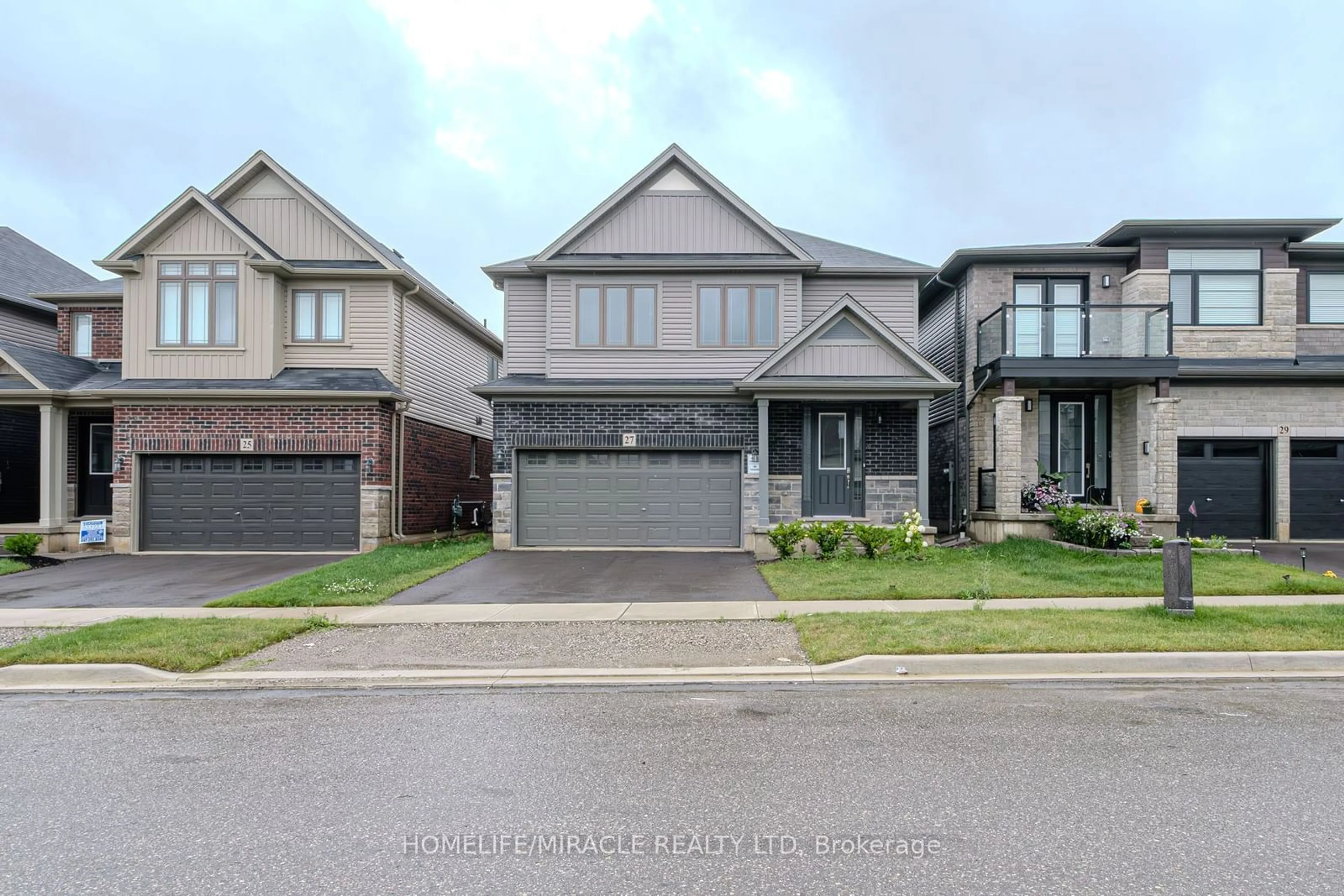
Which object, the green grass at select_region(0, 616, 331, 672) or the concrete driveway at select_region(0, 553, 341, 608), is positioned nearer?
the green grass at select_region(0, 616, 331, 672)

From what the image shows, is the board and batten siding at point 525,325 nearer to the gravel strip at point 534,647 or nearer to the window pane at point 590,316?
the window pane at point 590,316

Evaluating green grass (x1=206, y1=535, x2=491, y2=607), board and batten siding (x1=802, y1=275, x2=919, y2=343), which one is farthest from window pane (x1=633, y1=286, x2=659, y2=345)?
green grass (x1=206, y1=535, x2=491, y2=607)

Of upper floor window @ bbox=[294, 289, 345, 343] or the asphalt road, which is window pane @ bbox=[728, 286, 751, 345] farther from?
the asphalt road

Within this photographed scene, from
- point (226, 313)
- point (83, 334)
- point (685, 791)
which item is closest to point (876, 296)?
point (226, 313)

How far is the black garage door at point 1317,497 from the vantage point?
704 inches

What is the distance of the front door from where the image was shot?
58.1 ft

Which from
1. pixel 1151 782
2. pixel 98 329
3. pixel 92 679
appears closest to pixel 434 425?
pixel 98 329

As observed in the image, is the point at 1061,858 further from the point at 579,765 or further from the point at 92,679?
the point at 92,679

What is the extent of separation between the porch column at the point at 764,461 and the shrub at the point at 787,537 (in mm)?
1149

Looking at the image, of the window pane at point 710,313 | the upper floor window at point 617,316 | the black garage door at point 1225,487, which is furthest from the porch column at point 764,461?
the black garage door at point 1225,487

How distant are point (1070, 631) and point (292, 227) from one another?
18344mm

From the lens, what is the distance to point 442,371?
22.2m

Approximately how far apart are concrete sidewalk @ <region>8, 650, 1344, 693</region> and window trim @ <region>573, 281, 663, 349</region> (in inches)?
444

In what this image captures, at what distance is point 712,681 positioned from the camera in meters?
7.35
